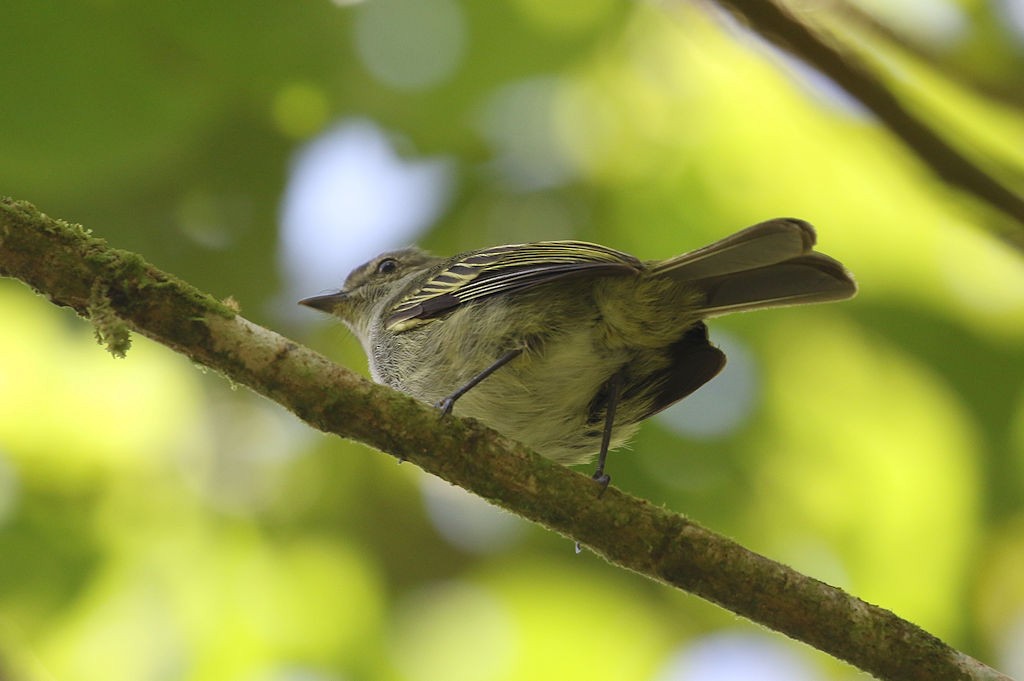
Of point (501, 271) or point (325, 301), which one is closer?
point (501, 271)

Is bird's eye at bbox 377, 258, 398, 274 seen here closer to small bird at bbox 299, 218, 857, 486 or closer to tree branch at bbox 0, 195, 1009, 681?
small bird at bbox 299, 218, 857, 486

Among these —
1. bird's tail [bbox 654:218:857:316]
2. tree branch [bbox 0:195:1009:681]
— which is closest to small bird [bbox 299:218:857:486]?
bird's tail [bbox 654:218:857:316]

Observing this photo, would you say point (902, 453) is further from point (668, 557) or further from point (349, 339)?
point (349, 339)

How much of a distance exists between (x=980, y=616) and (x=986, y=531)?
33 centimetres

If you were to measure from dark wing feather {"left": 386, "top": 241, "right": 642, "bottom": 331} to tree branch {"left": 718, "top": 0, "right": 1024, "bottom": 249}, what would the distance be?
1598 millimetres

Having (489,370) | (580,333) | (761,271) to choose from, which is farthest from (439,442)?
(761,271)

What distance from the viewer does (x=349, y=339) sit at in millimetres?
5438

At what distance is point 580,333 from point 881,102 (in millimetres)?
1982

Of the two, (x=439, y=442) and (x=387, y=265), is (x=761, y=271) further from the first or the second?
(x=387, y=265)

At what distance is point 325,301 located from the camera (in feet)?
16.9

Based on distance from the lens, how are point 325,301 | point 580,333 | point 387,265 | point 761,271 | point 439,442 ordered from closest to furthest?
point 439,442
point 761,271
point 580,333
point 325,301
point 387,265

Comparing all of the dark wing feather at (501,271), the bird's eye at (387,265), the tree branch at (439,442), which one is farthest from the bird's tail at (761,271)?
the bird's eye at (387,265)

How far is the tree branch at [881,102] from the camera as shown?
6.08 feet

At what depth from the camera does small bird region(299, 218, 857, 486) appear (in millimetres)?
3586
